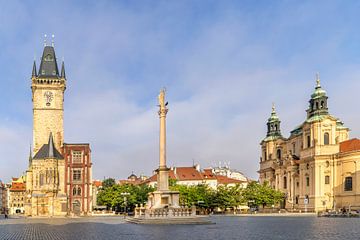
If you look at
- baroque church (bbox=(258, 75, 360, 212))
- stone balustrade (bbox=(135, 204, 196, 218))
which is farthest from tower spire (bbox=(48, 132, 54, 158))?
stone balustrade (bbox=(135, 204, 196, 218))

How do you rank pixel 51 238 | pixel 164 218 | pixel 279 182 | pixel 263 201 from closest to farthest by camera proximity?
pixel 51 238, pixel 164 218, pixel 263 201, pixel 279 182

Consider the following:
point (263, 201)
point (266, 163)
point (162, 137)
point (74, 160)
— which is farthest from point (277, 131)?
point (162, 137)

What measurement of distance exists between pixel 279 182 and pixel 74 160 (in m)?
50.1

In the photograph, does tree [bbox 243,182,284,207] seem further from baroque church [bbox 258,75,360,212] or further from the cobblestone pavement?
the cobblestone pavement

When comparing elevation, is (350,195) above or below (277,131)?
below

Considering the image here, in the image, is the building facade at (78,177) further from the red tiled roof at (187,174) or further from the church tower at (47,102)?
the red tiled roof at (187,174)

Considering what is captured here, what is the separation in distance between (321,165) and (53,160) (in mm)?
52914

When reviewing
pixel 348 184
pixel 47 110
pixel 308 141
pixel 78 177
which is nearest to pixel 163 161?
pixel 78 177

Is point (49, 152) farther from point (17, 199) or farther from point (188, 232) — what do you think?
point (17, 199)

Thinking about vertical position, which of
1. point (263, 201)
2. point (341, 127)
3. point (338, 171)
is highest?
point (341, 127)

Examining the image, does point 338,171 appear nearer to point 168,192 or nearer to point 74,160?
point 74,160

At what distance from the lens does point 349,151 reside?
9769 cm

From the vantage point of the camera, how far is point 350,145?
331 ft

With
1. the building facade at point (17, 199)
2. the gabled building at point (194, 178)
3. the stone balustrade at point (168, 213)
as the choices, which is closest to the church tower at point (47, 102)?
the gabled building at point (194, 178)
